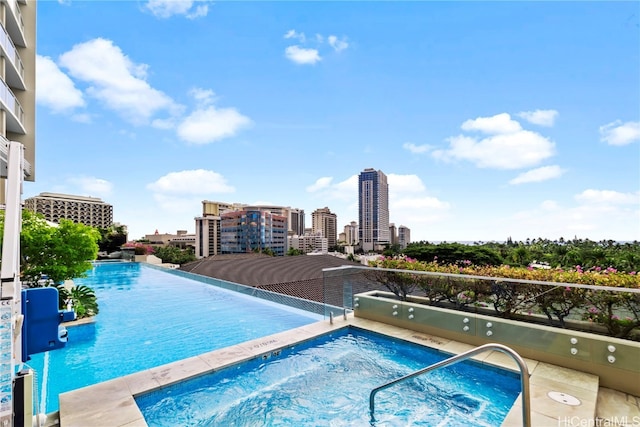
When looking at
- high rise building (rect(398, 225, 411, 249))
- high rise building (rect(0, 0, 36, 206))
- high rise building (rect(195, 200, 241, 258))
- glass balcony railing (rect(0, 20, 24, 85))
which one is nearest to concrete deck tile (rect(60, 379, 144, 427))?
high rise building (rect(0, 0, 36, 206))

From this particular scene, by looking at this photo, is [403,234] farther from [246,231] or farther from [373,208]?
[246,231]

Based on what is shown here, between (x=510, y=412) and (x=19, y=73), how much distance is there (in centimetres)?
1863

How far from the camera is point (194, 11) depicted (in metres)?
12.1

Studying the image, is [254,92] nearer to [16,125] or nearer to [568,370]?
[16,125]

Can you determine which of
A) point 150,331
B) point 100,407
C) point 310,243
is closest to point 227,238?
point 310,243

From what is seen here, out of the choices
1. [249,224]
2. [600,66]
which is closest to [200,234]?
[249,224]

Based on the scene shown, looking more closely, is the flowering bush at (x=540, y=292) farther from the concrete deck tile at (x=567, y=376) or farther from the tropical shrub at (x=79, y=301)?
the tropical shrub at (x=79, y=301)

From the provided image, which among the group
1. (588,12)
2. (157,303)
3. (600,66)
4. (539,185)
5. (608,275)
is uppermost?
(588,12)

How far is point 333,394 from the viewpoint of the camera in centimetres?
425

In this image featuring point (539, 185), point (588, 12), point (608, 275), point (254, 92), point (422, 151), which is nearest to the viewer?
point (608, 275)

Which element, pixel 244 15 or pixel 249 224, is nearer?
pixel 244 15

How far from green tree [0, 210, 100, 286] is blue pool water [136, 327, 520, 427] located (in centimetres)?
588

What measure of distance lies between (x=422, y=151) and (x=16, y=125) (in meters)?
21.1

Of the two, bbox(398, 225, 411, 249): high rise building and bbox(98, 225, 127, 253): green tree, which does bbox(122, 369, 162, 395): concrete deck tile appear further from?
bbox(398, 225, 411, 249): high rise building
